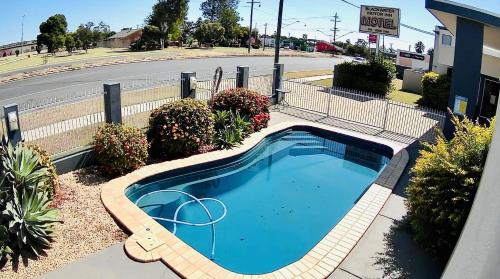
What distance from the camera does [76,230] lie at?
23.6 ft

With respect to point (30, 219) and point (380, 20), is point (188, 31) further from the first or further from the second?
point (30, 219)

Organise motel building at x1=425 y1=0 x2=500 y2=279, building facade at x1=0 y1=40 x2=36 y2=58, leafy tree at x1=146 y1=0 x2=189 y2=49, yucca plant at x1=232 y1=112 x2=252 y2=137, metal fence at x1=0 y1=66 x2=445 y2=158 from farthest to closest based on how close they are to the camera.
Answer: building facade at x1=0 y1=40 x2=36 y2=58, leafy tree at x1=146 y1=0 x2=189 y2=49, yucca plant at x1=232 y1=112 x2=252 y2=137, metal fence at x1=0 y1=66 x2=445 y2=158, motel building at x1=425 y1=0 x2=500 y2=279

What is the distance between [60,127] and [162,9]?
47.6 metres

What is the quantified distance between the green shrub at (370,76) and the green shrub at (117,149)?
1651 centimetres

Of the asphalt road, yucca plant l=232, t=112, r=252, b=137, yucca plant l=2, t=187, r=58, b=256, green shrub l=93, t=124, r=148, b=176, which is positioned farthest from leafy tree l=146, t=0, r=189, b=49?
yucca plant l=2, t=187, r=58, b=256

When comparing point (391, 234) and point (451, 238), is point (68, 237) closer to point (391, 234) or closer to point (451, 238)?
point (391, 234)

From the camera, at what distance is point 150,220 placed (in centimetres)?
761

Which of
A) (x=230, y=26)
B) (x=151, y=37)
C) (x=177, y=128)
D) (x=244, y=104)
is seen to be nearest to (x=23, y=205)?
Result: (x=177, y=128)

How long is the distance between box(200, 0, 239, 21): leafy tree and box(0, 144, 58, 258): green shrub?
283 ft

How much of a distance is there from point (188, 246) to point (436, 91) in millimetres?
17482

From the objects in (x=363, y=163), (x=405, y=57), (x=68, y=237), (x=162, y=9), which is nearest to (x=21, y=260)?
(x=68, y=237)

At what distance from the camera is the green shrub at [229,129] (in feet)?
39.7

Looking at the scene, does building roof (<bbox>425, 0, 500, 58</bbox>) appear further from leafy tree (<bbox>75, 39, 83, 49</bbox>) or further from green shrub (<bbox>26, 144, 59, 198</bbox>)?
leafy tree (<bbox>75, 39, 83, 49</bbox>)

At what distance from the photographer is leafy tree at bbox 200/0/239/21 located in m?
89.3
